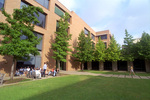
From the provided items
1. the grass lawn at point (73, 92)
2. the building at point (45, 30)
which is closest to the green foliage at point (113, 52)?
the building at point (45, 30)

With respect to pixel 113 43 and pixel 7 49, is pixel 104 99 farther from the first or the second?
pixel 113 43

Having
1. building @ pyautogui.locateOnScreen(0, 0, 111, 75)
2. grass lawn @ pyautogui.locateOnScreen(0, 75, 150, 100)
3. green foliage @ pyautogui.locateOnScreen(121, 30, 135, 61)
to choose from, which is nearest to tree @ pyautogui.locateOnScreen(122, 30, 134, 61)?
green foliage @ pyautogui.locateOnScreen(121, 30, 135, 61)

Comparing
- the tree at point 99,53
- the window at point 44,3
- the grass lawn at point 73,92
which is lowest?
the grass lawn at point 73,92

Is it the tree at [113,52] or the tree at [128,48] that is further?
the tree at [113,52]

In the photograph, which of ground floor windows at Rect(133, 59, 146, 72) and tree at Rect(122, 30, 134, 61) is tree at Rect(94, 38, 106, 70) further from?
ground floor windows at Rect(133, 59, 146, 72)

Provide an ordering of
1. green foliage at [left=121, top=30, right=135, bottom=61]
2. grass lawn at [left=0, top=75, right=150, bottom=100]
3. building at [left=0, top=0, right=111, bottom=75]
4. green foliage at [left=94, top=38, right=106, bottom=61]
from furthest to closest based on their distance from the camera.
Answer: green foliage at [left=94, top=38, right=106, bottom=61]
green foliage at [left=121, top=30, right=135, bottom=61]
building at [left=0, top=0, right=111, bottom=75]
grass lawn at [left=0, top=75, right=150, bottom=100]

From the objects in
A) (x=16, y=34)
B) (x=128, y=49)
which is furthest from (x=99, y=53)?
(x=16, y=34)

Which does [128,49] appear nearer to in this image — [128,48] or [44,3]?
[128,48]

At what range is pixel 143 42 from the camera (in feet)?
67.4

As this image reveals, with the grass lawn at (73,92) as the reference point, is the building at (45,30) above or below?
above

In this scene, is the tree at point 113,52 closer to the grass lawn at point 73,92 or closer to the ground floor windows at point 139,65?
the ground floor windows at point 139,65

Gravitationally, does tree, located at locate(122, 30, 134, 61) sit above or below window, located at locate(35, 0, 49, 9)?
below

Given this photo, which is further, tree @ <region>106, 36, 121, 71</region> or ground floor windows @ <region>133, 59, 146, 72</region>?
tree @ <region>106, 36, 121, 71</region>

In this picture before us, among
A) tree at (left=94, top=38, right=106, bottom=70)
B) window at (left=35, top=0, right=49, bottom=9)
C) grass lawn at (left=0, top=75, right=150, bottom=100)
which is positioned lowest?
grass lawn at (left=0, top=75, right=150, bottom=100)
